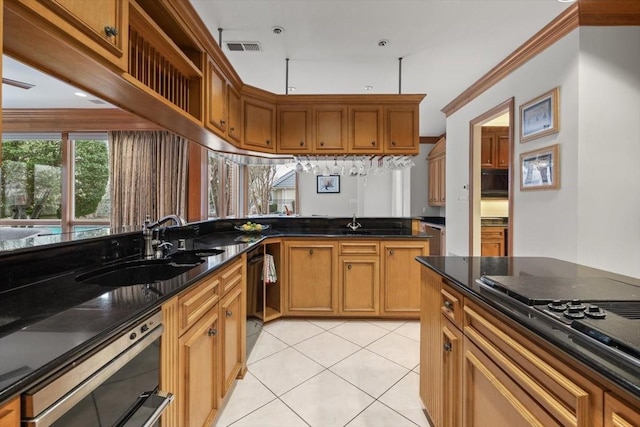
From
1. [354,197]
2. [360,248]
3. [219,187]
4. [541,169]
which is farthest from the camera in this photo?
[354,197]

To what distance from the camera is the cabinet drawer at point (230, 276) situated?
5.68 ft

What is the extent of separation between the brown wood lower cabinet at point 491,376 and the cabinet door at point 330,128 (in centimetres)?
207

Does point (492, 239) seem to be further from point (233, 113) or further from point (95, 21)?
point (95, 21)

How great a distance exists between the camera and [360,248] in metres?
3.18

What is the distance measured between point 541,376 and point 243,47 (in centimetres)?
317

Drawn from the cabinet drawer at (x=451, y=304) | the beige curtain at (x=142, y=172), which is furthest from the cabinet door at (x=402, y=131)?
the beige curtain at (x=142, y=172)

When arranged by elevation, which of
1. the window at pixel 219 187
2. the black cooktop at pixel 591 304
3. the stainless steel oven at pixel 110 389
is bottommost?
the stainless steel oven at pixel 110 389

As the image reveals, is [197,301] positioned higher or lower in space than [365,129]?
lower

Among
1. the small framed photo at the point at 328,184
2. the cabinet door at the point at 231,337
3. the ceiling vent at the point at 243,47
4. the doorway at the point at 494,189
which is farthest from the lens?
the small framed photo at the point at 328,184

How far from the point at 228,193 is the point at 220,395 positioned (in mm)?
3232

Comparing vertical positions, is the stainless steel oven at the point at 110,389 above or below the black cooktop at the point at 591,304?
below

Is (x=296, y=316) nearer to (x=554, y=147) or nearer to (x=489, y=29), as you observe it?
(x=554, y=147)

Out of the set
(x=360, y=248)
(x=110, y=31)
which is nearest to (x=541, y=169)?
(x=360, y=248)

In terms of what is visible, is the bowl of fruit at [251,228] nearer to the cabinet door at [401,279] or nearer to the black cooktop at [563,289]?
the cabinet door at [401,279]
